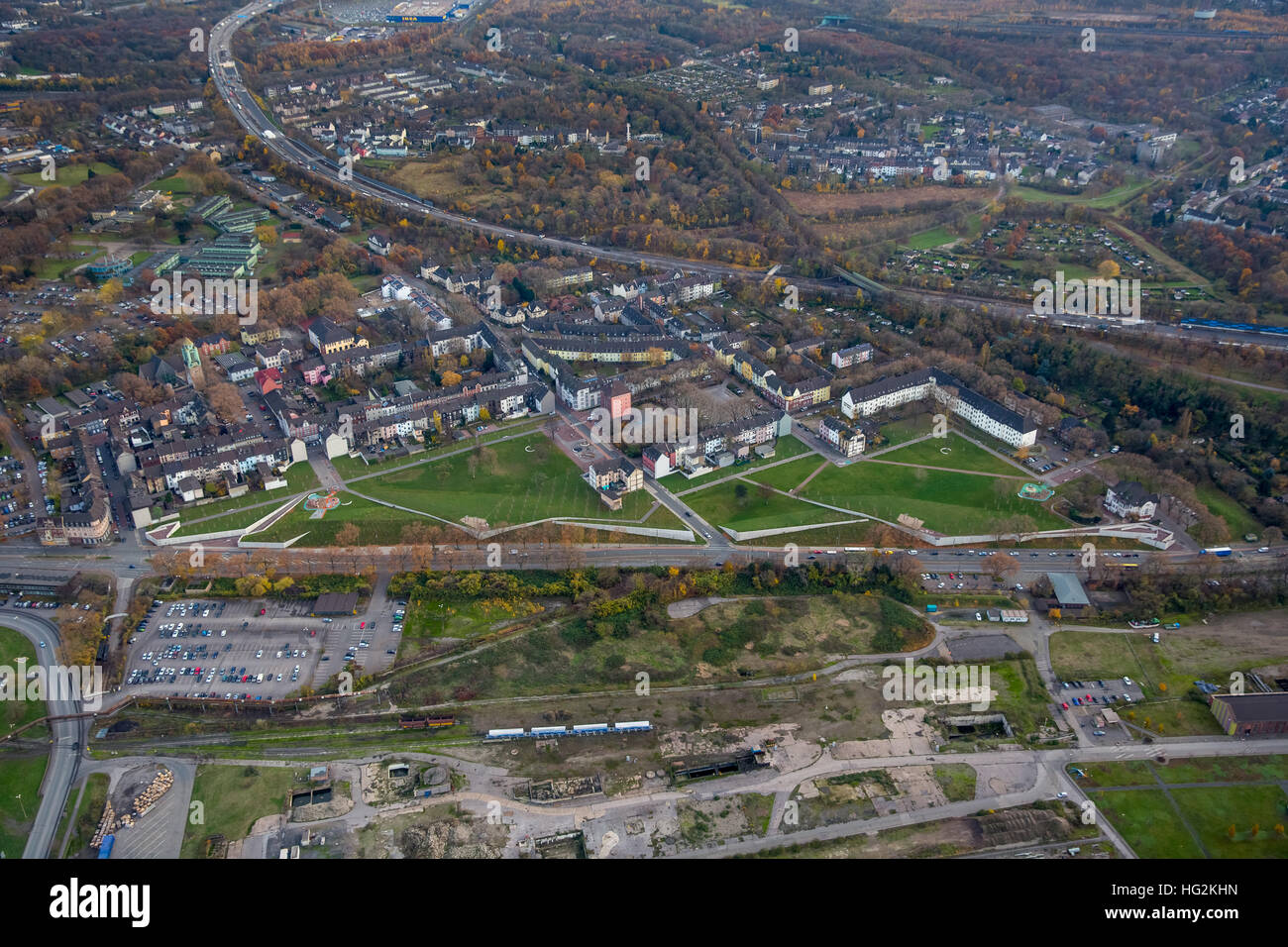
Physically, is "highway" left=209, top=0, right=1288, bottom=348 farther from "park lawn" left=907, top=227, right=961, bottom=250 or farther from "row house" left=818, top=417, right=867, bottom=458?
"row house" left=818, top=417, right=867, bottom=458

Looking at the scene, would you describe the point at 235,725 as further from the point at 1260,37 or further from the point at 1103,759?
the point at 1260,37

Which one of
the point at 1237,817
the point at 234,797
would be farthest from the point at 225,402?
the point at 1237,817

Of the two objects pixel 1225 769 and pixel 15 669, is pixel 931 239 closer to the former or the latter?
pixel 1225 769

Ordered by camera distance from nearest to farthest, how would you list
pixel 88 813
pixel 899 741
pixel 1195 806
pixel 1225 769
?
pixel 88 813
pixel 1195 806
pixel 1225 769
pixel 899 741

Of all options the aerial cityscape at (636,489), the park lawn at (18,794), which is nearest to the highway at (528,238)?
the aerial cityscape at (636,489)

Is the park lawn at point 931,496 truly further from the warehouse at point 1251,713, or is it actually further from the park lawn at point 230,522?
the park lawn at point 230,522

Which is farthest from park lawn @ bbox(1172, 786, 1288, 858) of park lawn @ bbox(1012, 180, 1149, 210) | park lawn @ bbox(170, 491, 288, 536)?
park lawn @ bbox(1012, 180, 1149, 210)
